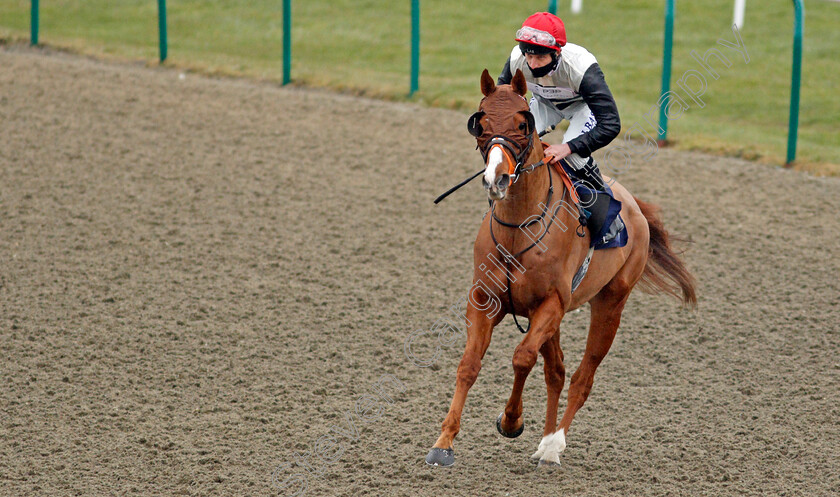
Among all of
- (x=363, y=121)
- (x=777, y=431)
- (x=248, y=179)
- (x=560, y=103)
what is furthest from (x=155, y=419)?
(x=363, y=121)

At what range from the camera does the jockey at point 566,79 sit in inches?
175

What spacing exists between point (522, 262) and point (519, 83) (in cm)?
84

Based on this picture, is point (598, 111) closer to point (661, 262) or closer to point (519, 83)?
point (519, 83)

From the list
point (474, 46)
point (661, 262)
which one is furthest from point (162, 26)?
point (661, 262)

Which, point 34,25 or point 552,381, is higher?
point 34,25

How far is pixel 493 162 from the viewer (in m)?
3.90

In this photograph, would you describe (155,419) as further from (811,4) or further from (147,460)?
(811,4)

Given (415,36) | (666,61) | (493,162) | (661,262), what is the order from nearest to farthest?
1. (493,162)
2. (661,262)
3. (666,61)
4. (415,36)

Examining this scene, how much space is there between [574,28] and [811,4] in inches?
190

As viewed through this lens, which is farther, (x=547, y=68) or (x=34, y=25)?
(x=34, y=25)

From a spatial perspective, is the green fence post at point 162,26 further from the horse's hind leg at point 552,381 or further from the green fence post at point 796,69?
the horse's hind leg at point 552,381

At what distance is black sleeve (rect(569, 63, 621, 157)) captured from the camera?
4.54 metres

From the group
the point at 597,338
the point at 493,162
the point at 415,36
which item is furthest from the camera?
the point at 415,36

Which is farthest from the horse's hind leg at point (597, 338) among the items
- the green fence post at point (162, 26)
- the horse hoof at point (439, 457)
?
the green fence post at point (162, 26)
